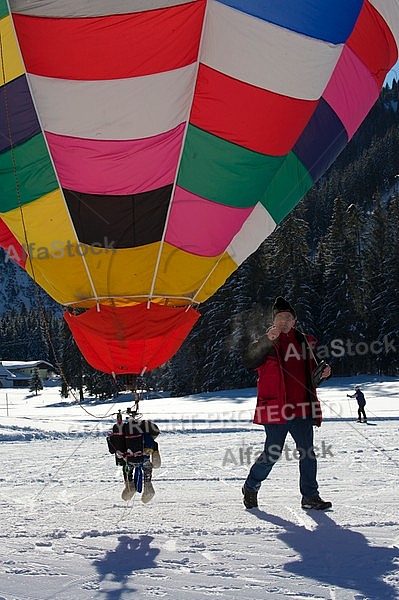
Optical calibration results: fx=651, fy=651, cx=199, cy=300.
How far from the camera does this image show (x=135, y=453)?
16.2ft

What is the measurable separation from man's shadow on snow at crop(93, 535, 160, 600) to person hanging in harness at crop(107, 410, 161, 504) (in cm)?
100

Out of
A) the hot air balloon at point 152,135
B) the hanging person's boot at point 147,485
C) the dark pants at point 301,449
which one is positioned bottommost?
the hanging person's boot at point 147,485

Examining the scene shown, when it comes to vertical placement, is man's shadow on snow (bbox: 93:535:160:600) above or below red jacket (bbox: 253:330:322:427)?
below

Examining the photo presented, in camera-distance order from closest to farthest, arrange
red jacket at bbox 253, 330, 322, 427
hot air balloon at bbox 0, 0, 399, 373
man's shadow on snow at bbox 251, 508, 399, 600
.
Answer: man's shadow on snow at bbox 251, 508, 399, 600 → red jacket at bbox 253, 330, 322, 427 → hot air balloon at bbox 0, 0, 399, 373

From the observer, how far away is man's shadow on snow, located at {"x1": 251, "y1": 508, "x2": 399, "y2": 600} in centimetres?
297

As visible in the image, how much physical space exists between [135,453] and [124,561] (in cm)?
150

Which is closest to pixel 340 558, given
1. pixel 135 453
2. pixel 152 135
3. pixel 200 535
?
pixel 200 535

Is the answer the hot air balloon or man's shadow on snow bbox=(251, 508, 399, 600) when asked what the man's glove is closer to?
man's shadow on snow bbox=(251, 508, 399, 600)

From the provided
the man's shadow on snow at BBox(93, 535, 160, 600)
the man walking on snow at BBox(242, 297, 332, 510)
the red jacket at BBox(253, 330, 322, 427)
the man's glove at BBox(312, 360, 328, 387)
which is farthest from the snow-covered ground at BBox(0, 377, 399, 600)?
the man's glove at BBox(312, 360, 328, 387)

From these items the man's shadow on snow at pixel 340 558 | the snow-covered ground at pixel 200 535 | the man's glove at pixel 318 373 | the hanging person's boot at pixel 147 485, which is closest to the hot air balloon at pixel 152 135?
the hanging person's boot at pixel 147 485

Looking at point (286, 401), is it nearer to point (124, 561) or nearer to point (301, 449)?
point (301, 449)

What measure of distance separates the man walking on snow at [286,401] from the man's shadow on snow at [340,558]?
529 millimetres

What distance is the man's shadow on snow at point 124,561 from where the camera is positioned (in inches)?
121

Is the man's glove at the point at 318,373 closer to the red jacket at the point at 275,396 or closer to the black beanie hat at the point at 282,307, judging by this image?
the red jacket at the point at 275,396
